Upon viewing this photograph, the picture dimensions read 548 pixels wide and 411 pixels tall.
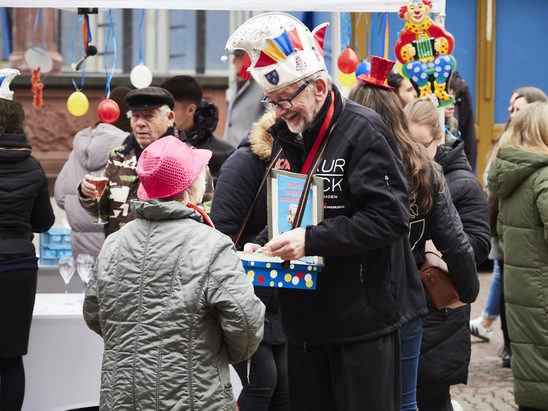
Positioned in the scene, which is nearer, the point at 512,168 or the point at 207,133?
the point at 512,168

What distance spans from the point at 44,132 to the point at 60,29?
2990mm

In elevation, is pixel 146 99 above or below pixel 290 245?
above

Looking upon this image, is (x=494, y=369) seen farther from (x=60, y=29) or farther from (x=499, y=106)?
(x=60, y=29)

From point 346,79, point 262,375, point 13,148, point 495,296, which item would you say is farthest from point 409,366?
point 495,296

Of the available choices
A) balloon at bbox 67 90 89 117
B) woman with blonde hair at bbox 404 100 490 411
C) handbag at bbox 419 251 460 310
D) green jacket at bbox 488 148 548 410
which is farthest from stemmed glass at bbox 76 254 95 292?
green jacket at bbox 488 148 548 410

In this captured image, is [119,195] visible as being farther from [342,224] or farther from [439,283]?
[342,224]

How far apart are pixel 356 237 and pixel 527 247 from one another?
2.14m

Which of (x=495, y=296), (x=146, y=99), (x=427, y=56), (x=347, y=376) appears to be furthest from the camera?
(x=495, y=296)

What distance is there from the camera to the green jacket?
16.0 ft

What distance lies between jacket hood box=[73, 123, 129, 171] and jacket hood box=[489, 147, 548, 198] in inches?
115

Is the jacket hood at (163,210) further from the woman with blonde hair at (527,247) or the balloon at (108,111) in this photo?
the balloon at (108,111)

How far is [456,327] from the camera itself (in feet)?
14.2

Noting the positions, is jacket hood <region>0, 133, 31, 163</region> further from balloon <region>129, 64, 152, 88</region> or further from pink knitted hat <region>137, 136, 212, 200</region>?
pink knitted hat <region>137, 136, 212, 200</region>

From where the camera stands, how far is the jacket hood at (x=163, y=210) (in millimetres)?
3029
